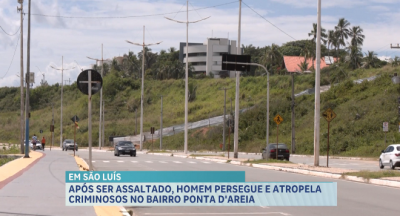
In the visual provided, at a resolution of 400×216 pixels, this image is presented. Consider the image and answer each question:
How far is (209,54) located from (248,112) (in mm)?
60200

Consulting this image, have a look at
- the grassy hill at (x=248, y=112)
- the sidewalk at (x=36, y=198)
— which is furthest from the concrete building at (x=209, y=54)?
the sidewalk at (x=36, y=198)

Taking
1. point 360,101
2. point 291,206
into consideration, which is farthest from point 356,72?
point 291,206

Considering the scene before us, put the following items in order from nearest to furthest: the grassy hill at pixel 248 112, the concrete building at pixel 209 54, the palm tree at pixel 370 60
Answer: the grassy hill at pixel 248 112
the palm tree at pixel 370 60
the concrete building at pixel 209 54

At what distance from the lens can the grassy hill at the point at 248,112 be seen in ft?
220

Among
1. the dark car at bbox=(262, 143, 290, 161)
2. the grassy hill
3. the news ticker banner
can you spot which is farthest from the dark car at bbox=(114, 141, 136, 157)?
the news ticker banner

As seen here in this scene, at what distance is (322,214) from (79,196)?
568 centimetres

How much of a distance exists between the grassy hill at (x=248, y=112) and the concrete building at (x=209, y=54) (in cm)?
1956

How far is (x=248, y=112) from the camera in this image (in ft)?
296

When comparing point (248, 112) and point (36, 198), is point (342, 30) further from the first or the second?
point (36, 198)

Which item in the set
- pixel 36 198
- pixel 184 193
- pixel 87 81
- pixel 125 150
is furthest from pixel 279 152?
pixel 184 193

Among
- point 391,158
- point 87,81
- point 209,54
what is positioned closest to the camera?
point 87,81

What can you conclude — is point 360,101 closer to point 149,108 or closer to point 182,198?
point 149,108

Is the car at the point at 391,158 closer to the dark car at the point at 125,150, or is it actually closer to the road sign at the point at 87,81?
the road sign at the point at 87,81

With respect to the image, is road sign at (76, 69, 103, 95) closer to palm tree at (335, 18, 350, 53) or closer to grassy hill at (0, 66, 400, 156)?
grassy hill at (0, 66, 400, 156)
